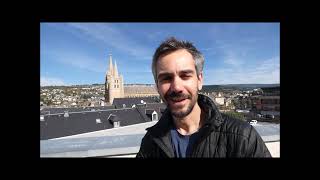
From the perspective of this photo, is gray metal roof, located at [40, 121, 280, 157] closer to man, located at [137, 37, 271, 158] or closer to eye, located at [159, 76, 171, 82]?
man, located at [137, 37, 271, 158]

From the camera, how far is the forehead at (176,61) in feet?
10.6

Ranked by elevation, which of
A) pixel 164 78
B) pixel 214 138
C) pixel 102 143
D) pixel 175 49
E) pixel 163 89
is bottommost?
pixel 102 143

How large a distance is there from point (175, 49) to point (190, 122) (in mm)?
727

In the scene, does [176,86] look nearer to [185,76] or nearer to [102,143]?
[185,76]

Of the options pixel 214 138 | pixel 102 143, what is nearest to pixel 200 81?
pixel 214 138

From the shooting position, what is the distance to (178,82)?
129 inches

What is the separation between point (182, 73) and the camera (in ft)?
10.7

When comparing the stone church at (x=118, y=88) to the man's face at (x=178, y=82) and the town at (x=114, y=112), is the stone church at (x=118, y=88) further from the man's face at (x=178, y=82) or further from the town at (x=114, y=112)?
the man's face at (x=178, y=82)

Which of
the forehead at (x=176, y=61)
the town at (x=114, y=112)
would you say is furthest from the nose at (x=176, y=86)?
the town at (x=114, y=112)

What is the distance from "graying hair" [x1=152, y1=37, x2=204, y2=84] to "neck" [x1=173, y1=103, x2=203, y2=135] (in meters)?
0.40

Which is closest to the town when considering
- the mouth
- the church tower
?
the church tower

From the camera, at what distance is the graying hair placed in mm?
3326
